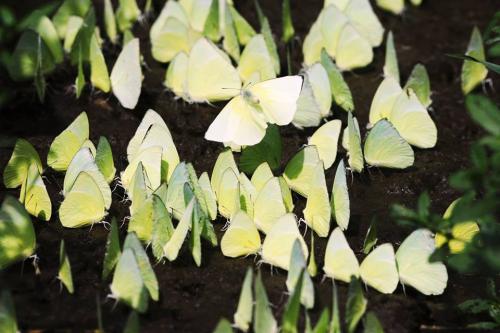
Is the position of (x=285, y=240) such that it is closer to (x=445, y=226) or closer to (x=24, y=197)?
(x=445, y=226)

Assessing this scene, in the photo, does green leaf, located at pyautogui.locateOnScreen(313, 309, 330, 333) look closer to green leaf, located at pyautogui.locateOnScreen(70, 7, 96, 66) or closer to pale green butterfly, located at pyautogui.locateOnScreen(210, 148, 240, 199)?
pale green butterfly, located at pyautogui.locateOnScreen(210, 148, 240, 199)

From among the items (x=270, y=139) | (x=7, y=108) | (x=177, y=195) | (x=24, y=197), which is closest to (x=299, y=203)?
(x=270, y=139)

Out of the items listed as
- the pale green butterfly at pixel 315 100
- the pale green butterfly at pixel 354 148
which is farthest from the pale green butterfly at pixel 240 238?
the pale green butterfly at pixel 315 100

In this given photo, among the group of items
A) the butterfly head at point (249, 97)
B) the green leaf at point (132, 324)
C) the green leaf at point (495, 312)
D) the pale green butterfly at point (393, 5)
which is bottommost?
the pale green butterfly at point (393, 5)

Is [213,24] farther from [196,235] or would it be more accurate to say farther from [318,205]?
Answer: [196,235]

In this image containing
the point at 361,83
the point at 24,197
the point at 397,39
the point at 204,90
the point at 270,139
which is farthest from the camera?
the point at 397,39

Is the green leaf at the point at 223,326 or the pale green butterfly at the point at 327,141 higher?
the green leaf at the point at 223,326

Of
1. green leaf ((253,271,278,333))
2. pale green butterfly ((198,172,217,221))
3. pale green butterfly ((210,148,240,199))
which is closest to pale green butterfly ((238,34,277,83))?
pale green butterfly ((210,148,240,199))

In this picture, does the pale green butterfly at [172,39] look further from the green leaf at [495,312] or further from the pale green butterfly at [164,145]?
the green leaf at [495,312]
